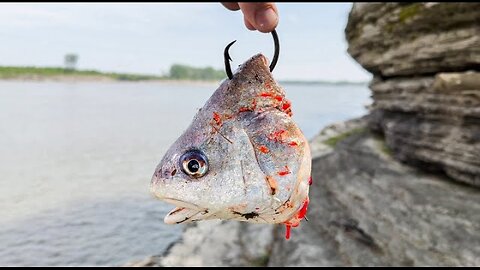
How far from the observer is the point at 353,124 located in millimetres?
19984

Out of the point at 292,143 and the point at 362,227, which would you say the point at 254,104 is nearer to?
the point at 292,143

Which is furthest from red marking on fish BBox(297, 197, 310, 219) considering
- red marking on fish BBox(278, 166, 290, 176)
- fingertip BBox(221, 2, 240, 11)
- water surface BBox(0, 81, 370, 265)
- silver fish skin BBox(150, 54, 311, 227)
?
water surface BBox(0, 81, 370, 265)

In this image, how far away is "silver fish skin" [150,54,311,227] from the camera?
2057 millimetres

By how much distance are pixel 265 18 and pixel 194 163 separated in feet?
2.17

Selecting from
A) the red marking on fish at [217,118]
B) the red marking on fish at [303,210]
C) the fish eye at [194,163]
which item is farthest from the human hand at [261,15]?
the red marking on fish at [303,210]

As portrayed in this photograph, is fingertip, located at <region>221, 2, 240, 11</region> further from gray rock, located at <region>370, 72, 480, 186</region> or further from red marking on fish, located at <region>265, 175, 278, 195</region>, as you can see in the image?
gray rock, located at <region>370, 72, 480, 186</region>

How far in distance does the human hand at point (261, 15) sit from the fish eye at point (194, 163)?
58 centimetres

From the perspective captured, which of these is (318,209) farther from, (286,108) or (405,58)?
(286,108)

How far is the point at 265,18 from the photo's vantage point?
2049 mm

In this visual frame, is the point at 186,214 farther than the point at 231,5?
No

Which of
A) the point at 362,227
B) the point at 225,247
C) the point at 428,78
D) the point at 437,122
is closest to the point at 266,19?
the point at 437,122

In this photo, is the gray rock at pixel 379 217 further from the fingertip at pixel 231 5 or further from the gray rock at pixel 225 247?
the fingertip at pixel 231 5

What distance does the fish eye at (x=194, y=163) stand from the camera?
2080 millimetres

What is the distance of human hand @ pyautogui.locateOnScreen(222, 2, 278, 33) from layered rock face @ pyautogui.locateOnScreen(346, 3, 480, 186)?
7926 millimetres
